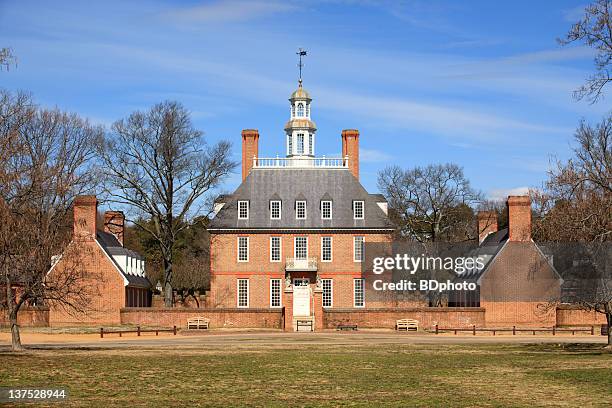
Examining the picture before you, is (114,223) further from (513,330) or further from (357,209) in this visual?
(513,330)

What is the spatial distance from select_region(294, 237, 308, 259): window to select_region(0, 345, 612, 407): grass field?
24.9 m

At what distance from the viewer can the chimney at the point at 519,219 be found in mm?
49688

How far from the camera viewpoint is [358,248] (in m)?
56.5

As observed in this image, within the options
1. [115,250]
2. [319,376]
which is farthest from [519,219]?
[319,376]

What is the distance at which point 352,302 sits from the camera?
5619cm

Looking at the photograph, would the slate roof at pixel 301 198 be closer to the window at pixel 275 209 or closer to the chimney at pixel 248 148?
the window at pixel 275 209

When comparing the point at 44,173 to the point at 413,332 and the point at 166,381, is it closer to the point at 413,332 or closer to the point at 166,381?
the point at 166,381

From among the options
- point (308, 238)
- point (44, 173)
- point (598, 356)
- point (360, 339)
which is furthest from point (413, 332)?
point (44, 173)

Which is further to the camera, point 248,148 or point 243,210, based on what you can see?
point 248,148

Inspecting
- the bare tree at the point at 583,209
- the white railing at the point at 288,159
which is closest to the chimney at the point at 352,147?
the white railing at the point at 288,159

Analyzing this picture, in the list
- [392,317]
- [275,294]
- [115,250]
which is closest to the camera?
[392,317]

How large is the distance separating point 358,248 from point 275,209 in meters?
5.73

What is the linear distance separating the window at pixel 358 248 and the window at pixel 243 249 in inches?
258

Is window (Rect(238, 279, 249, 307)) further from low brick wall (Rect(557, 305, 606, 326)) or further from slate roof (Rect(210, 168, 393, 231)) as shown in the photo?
low brick wall (Rect(557, 305, 606, 326))
